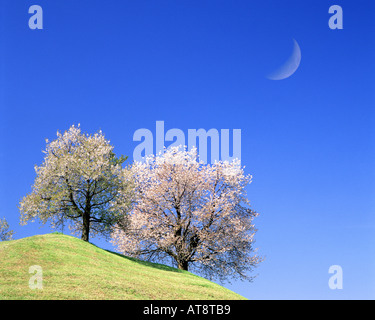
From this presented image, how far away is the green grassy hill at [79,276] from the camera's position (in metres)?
Answer: 19.3

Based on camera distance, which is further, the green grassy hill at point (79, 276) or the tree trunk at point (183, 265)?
the tree trunk at point (183, 265)

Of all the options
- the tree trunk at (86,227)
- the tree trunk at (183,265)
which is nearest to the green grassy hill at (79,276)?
the tree trunk at (86,227)

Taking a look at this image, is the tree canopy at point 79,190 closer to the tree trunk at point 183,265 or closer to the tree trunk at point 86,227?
the tree trunk at point 86,227

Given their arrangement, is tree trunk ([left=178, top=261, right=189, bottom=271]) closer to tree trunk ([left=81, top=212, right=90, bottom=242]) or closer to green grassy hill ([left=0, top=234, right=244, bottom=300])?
green grassy hill ([left=0, top=234, right=244, bottom=300])

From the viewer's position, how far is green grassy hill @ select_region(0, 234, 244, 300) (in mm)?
19297

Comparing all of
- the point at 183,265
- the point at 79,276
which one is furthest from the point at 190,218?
the point at 79,276

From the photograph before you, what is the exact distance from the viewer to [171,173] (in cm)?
3756

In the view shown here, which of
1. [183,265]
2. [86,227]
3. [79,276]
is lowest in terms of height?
[79,276]

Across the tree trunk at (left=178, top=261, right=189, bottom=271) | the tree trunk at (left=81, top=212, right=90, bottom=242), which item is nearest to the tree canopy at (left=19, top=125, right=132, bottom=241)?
the tree trunk at (left=81, top=212, right=90, bottom=242)

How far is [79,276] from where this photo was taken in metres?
A: 21.9

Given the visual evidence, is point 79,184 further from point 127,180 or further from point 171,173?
point 171,173

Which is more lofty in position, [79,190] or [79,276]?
[79,190]

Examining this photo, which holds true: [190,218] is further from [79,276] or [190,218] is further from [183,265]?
[79,276]

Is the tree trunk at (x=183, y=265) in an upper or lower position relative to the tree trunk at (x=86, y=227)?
lower
